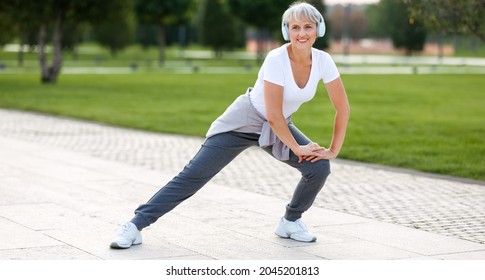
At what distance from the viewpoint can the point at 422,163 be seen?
12.7m

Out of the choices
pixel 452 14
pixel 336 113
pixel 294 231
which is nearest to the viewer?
pixel 336 113

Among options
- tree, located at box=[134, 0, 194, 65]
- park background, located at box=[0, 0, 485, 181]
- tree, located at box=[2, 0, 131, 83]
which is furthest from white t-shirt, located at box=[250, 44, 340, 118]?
tree, located at box=[134, 0, 194, 65]

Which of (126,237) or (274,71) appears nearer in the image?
(274,71)

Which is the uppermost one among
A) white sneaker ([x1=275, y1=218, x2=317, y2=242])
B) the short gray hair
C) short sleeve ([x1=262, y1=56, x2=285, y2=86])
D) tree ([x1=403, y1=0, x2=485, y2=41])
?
the short gray hair

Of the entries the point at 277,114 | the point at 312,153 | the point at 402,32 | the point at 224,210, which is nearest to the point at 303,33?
the point at 277,114

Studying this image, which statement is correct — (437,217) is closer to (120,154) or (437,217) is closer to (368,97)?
(120,154)

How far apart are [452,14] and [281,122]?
31.8 feet

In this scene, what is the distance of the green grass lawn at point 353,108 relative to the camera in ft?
45.9

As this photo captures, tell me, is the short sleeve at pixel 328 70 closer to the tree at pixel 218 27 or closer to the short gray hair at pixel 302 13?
the short gray hair at pixel 302 13

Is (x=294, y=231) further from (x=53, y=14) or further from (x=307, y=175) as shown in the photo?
(x=53, y=14)

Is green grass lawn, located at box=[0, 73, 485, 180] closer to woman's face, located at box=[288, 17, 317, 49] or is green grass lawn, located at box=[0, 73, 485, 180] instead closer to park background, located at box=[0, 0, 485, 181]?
park background, located at box=[0, 0, 485, 181]

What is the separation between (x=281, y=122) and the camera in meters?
6.65

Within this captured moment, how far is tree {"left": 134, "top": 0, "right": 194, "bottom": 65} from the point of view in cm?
5944

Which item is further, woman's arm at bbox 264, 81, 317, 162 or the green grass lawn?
the green grass lawn
